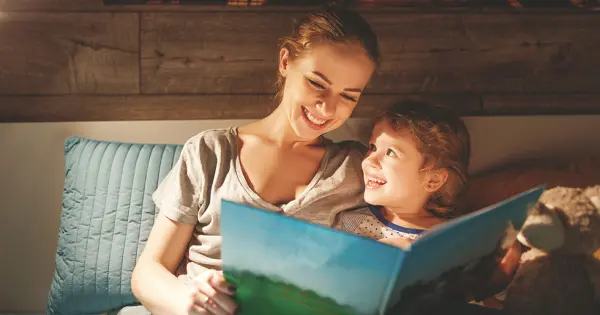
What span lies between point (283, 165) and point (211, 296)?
1.14ft

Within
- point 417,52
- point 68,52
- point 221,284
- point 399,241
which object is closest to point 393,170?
point 399,241

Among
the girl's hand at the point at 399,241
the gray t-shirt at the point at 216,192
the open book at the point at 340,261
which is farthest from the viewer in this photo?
the gray t-shirt at the point at 216,192

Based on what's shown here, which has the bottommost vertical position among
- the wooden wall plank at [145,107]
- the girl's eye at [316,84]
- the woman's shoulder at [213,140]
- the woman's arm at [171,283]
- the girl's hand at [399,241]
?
the woman's arm at [171,283]

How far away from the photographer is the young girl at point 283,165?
1091 mm

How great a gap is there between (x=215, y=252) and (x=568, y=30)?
109cm

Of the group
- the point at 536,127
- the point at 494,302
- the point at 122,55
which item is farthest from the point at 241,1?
the point at 494,302

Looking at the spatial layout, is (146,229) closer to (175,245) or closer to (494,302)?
(175,245)

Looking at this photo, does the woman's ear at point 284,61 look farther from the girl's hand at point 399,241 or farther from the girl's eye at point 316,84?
the girl's hand at point 399,241

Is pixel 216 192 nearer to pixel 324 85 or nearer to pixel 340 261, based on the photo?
pixel 324 85

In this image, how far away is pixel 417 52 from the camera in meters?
1.60

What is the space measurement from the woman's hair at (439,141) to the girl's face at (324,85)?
11 centimetres

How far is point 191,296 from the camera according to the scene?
975mm

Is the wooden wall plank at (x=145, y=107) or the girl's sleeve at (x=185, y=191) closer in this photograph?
the girl's sleeve at (x=185, y=191)

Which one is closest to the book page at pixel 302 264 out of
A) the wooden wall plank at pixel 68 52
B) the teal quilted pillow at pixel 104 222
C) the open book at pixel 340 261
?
the open book at pixel 340 261
